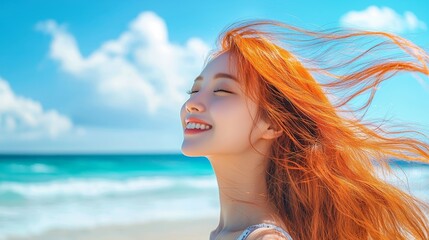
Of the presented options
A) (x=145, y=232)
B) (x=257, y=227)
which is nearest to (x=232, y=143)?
(x=257, y=227)

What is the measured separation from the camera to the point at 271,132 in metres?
2.47

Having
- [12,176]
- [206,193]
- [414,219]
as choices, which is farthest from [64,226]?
[12,176]

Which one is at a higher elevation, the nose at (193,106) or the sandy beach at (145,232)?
the nose at (193,106)

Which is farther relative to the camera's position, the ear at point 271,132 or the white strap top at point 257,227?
the ear at point 271,132

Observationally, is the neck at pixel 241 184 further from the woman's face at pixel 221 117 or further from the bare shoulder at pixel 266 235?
the bare shoulder at pixel 266 235

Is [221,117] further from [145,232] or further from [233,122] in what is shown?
[145,232]

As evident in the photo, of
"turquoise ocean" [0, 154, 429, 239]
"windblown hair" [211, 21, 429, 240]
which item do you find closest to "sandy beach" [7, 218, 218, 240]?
"turquoise ocean" [0, 154, 429, 239]

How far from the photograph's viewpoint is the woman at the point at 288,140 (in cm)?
242

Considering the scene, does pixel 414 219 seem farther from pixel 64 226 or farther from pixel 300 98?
pixel 64 226

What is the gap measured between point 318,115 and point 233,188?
18.7 inches

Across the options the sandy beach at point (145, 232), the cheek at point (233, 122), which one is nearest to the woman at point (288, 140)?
the cheek at point (233, 122)

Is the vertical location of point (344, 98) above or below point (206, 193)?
below

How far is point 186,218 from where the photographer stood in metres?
9.66

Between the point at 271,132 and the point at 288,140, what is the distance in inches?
3.8
